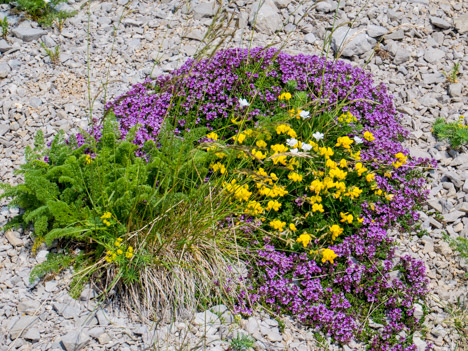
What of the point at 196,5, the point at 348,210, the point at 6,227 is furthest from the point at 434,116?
the point at 6,227

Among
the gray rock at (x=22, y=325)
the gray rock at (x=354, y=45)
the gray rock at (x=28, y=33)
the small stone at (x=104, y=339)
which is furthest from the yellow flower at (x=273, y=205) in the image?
the gray rock at (x=28, y=33)

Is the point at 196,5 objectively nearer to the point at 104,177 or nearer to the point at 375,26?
the point at 375,26

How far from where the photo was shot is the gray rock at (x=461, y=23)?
662 centimetres

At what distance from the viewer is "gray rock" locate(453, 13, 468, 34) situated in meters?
6.62

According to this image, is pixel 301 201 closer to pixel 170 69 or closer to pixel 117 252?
pixel 117 252

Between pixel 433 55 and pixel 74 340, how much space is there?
4.99 metres

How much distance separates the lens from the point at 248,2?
6.73 metres

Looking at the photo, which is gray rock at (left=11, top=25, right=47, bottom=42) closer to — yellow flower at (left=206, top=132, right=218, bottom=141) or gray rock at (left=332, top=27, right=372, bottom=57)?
yellow flower at (left=206, top=132, right=218, bottom=141)

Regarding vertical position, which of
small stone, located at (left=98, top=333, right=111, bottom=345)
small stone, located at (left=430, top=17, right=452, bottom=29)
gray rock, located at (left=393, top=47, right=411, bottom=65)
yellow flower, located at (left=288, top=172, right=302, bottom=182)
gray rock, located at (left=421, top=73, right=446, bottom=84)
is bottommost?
small stone, located at (left=98, top=333, right=111, bottom=345)

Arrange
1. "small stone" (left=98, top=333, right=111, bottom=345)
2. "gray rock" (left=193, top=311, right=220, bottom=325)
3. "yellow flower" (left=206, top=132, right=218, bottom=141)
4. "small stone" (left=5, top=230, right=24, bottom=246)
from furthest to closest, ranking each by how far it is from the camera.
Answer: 1. "yellow flower" (left=206, top=132, right=218, bottom=141)
2. "small stone" (left=5, top=230, right=24, bottom=246)
3. "gray rock" (left=193, top=311, right=220, bottom=325)
4. "small stone" (left=98, top=333, right=111, bottom=345)

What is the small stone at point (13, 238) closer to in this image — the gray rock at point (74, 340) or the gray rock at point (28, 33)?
the gray rock at point (74, 340)

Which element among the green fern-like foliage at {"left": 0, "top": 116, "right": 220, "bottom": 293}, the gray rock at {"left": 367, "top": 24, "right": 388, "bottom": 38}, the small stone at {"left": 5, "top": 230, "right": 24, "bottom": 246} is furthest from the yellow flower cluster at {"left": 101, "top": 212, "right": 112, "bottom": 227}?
the gray rock at {"left": 367, "top": 24, "right": 388, "bottom": 38}

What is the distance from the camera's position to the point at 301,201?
4523 mm

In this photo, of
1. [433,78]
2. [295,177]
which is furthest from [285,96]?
[433,78]
